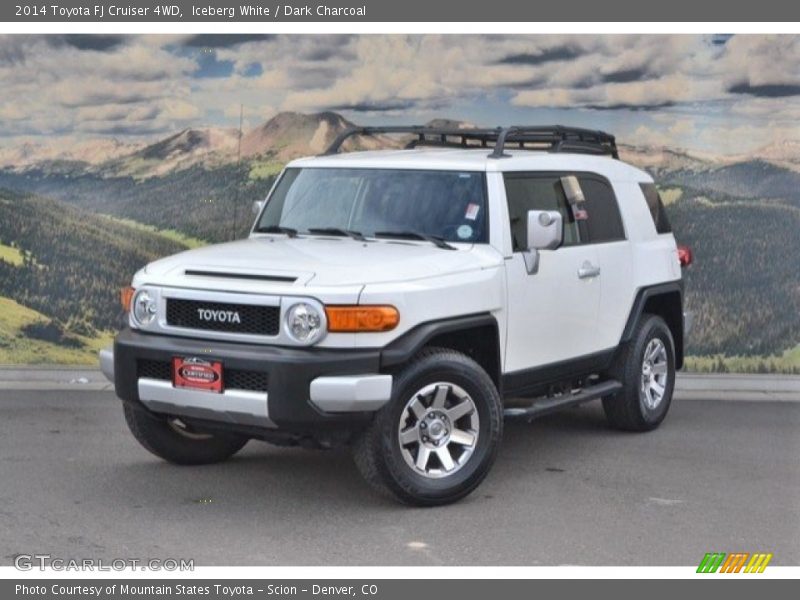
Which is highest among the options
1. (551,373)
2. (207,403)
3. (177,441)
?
(207,403)

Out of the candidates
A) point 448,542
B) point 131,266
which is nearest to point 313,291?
point 448,542

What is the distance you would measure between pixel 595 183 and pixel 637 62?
11.5 ft

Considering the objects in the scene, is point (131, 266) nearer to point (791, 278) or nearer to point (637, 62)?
point (637, 62)

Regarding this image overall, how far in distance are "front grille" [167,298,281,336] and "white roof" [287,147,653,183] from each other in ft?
5.54

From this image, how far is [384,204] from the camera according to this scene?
820cm

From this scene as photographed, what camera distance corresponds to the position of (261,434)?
23.6 ft

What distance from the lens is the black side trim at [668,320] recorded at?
9.20m

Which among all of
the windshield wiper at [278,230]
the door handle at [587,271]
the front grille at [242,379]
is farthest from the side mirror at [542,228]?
the front grille at [242,379]

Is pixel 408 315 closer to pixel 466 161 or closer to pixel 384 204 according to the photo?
pixel 384 204

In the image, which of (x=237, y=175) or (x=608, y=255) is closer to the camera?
(x=608, y=255)

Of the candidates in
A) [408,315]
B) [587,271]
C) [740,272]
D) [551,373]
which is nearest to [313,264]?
[408,315]

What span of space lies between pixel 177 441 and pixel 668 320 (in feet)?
13.0

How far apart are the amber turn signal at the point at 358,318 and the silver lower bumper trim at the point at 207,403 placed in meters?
0.53

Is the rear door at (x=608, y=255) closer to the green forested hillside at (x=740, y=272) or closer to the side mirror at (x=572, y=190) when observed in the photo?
the side mirror at (x=572, y=190)
